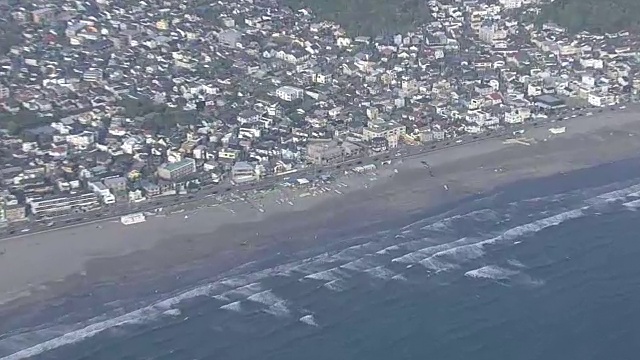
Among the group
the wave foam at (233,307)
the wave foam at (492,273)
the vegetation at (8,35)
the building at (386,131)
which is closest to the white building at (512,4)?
the building at (386,131)

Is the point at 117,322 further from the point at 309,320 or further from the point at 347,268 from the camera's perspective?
the point at 347,268

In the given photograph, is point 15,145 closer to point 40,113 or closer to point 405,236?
point 40,113

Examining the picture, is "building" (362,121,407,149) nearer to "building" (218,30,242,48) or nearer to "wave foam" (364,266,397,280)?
"wave foam" (364,266,397,280)

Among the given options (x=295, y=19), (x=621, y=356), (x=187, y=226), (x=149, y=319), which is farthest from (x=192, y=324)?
(x=295, y=19)

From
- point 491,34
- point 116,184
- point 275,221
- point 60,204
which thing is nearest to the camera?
point 275,221

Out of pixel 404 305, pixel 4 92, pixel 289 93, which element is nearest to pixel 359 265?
pixel 404 305

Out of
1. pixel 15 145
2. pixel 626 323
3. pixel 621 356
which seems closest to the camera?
pixel 621 356
